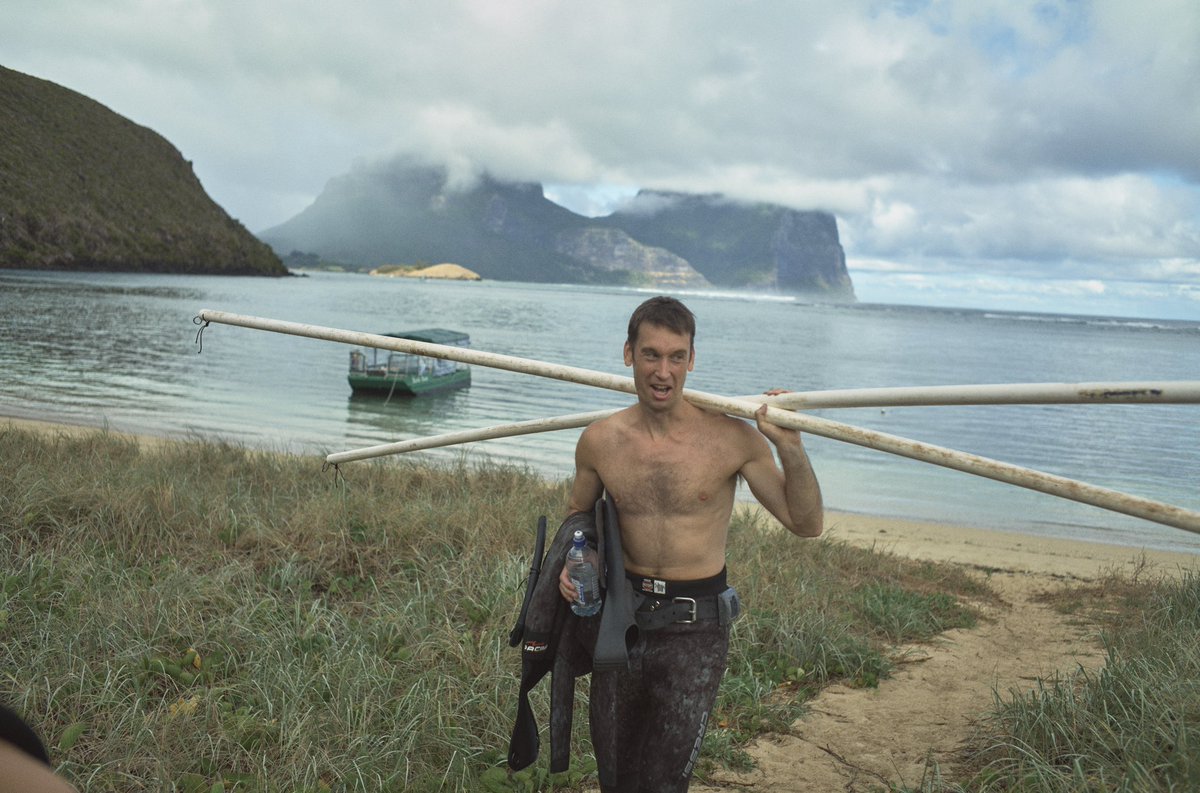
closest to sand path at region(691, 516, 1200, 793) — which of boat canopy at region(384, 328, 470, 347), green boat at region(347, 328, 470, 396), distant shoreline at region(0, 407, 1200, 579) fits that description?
distant shoreline at region(0, 407, 1200, 579)

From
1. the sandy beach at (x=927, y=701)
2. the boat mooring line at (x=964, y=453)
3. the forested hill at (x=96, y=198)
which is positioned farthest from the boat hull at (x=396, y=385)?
the forested hill at (x=96, y=198)

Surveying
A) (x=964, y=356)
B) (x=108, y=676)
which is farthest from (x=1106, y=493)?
(x=964, y=356)

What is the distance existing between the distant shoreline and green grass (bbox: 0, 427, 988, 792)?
10.0 ft

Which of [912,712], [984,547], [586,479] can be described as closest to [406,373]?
[984,547]

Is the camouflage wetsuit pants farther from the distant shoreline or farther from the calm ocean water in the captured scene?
the calm ocean water

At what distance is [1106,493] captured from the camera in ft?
11.4

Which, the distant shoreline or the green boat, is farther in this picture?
the green boat

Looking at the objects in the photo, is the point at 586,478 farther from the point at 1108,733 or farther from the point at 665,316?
the point at 1108,733

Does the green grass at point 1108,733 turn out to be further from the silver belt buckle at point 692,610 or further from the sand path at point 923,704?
the silver belt buckle at point 692,610

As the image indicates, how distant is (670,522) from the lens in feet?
11.3

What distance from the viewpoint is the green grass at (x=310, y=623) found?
432 cm

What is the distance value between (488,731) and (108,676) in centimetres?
197

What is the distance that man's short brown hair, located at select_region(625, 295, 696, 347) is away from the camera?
329cm

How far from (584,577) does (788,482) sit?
0.86m
